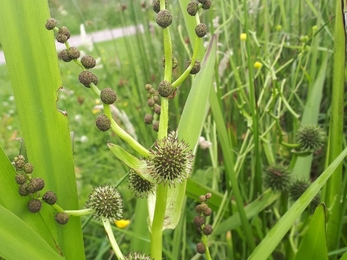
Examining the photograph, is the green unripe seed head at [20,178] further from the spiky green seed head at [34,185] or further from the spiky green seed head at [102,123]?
the spiky green seed head at [102,123]

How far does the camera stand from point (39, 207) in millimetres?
550

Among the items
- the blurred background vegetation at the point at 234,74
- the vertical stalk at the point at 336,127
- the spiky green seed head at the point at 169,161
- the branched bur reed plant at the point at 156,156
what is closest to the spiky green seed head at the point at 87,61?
the branched bur reed plant at the point at 156,156

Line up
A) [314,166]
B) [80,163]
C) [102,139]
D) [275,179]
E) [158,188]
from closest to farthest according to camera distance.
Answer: [158,188] → [275,179] → [314,166] → [80,163] → [102,139]

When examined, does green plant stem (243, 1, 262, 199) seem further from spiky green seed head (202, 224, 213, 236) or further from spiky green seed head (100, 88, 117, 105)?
spiky green seed head (100, 88, 117, 105)

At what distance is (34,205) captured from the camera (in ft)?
1.80

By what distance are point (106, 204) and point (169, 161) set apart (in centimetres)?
14

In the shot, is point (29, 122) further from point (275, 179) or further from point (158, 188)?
point (275, 179)

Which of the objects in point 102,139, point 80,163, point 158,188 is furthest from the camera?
point 102,139

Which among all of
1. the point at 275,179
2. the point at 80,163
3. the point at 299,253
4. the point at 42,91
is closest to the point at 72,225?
the point at 42,91

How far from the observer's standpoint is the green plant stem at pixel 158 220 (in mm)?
540

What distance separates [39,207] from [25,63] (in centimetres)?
20

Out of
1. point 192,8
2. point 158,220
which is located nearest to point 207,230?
point 158,220

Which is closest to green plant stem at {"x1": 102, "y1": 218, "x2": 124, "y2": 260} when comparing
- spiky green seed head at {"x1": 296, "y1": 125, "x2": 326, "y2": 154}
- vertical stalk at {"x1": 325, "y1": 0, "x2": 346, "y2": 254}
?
vertical stalk at {"x1": 325, "y1": 0, "x2": 346, "y2": 254}

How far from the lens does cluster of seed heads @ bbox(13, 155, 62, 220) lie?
1.75 ft
